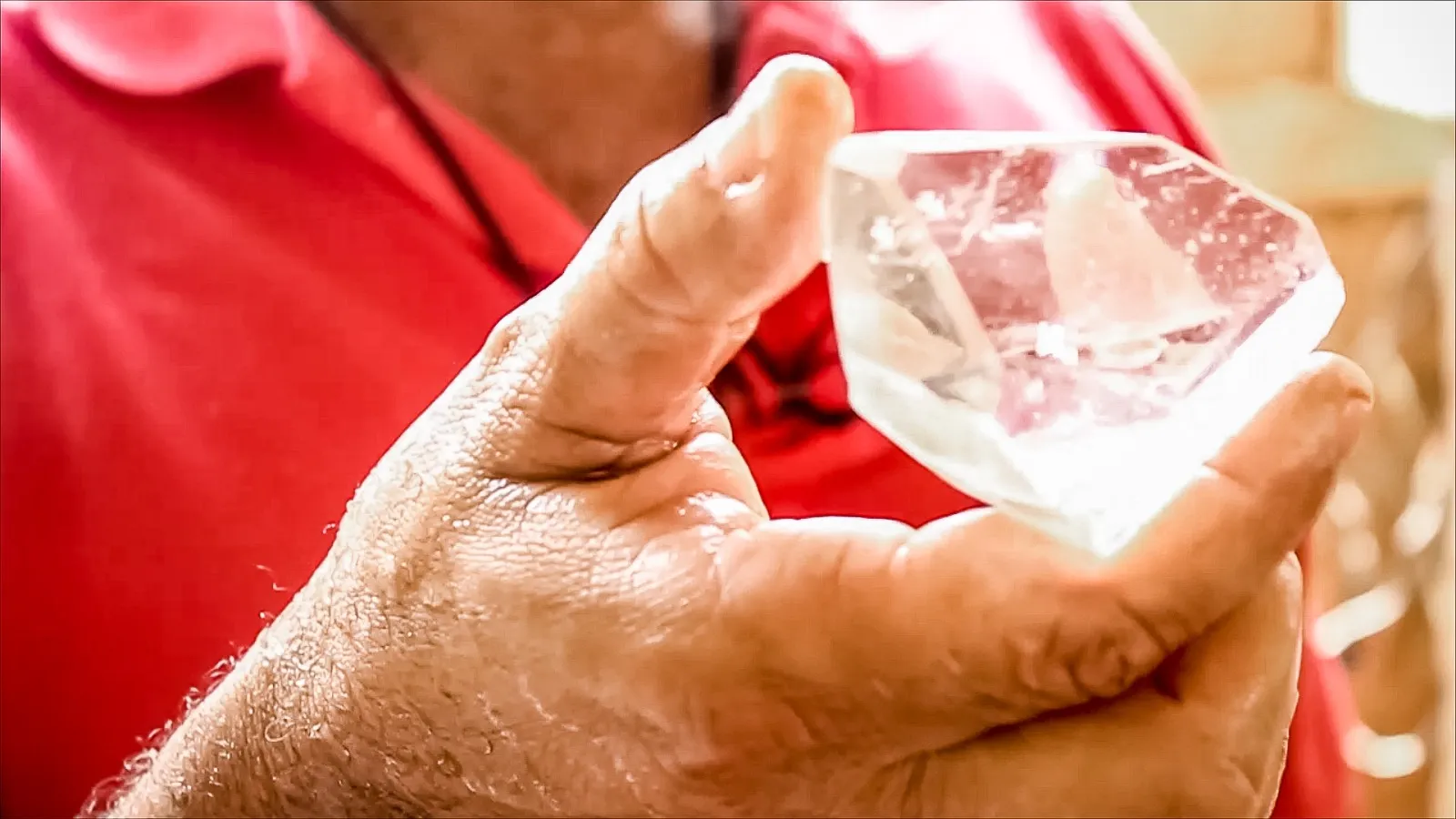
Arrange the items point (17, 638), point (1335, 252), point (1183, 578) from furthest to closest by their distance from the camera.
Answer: point (1335, 252)
point (17, 638)
point (1183, 578)

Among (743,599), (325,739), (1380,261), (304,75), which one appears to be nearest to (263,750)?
(325,739)

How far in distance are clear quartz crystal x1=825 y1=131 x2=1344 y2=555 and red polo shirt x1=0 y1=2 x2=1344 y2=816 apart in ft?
1.11

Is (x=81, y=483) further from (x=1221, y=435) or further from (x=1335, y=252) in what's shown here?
(x=1335, y=252)

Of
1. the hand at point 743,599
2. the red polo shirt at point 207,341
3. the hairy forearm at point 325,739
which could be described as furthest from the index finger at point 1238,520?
the red polo shirt at point 207,341

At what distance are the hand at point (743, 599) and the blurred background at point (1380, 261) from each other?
0.83 meters

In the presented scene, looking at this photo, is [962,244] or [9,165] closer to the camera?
[962,244]

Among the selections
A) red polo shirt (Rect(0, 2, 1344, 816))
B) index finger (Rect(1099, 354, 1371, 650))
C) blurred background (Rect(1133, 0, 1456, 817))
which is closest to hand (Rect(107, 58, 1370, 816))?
index finger (Rect(1099, 354, 1371, 650))

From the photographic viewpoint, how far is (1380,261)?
3.43 ft

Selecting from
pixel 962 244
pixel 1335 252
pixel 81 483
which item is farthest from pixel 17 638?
pixel 1335 252

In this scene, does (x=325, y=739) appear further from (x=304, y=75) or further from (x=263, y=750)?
(x=304, y=75)

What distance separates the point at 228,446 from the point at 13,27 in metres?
0.21

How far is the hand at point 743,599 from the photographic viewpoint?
23 centimetres

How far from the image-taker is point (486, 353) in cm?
30

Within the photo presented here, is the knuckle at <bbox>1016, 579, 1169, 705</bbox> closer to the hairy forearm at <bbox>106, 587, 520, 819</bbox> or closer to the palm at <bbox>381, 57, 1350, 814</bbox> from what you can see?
the palm at <bbox>381, 57, 1350, 814</bbox>
